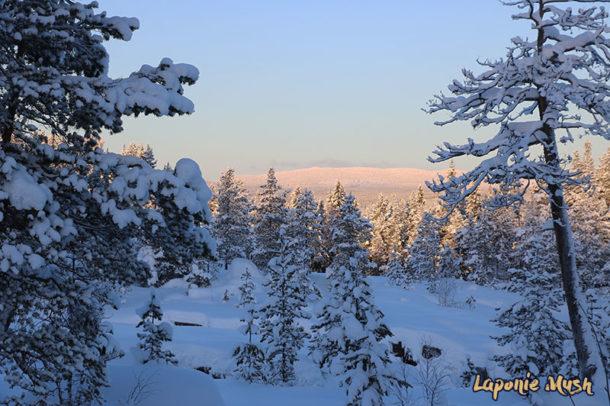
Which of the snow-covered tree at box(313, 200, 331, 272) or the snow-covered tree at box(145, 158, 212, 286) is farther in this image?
the snow-covered tree at box(313, 200, 331, 272)

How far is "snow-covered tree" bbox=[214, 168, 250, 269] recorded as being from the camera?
136 ft

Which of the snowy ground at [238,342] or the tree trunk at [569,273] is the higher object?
the tree trunk at [569,273]

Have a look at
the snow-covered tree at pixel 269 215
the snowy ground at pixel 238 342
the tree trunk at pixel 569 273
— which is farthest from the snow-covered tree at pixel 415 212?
the tree trunk at pixel 569 273

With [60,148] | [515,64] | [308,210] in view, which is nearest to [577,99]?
[515,64]

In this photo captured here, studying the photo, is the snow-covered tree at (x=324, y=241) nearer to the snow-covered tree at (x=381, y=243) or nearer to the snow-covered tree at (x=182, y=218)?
the snow-covered tree at (x=381, y=243)

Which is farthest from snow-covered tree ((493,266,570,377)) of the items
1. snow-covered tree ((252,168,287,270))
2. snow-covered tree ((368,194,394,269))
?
snow-covered tree ((368,194,394,269))

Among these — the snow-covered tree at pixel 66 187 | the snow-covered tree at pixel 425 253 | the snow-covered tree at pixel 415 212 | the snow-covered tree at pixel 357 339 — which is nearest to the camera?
the snow-covered tree at pixel 66 187

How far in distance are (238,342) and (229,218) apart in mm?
25633

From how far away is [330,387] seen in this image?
1259 centimetres

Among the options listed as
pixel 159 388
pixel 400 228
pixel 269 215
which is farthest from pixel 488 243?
pixel 159 388

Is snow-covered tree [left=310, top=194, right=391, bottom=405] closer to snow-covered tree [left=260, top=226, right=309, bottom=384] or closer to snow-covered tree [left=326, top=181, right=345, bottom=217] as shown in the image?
snow-covered tree [left=260, top=226, right=309, bottom=384]

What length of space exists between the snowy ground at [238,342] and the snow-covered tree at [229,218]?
5.41 meters

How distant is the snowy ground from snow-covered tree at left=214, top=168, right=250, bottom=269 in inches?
213

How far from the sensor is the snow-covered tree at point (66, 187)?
442 centimetres
